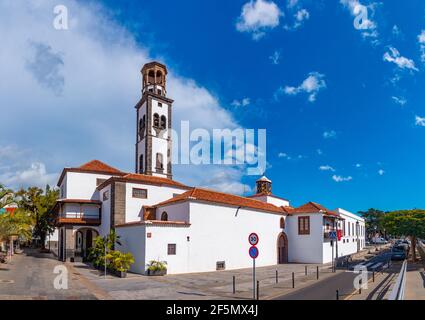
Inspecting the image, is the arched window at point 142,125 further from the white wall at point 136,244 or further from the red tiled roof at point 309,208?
the red tiled roof at point 309,208

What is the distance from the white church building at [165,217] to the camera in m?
27.4

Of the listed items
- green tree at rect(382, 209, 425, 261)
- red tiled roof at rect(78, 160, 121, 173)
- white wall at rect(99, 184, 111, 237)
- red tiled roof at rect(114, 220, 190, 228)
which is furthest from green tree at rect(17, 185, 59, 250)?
green tree at rect(382, 209, 425, 261)

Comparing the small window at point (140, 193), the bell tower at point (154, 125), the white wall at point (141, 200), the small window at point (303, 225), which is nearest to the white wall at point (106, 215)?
the white wall at point (141, 200)

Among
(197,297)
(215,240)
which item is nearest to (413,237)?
(215,240)

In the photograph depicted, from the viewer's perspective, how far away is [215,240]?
30.3m

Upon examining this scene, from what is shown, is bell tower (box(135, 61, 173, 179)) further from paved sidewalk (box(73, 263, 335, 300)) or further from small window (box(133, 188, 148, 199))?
paved sidewalk (box(73, 263, 335, 300))

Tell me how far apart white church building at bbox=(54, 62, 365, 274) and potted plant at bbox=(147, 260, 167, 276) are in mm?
417

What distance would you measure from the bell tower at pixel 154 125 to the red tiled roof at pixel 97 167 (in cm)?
452

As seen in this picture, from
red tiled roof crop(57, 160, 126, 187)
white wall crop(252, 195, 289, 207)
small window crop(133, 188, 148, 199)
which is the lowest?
white wall crop(252, 195, 289, 207)

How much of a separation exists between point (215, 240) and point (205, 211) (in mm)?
2836

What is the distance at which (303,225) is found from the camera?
135ft

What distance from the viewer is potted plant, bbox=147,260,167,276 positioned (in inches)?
969

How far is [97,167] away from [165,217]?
1222cm
